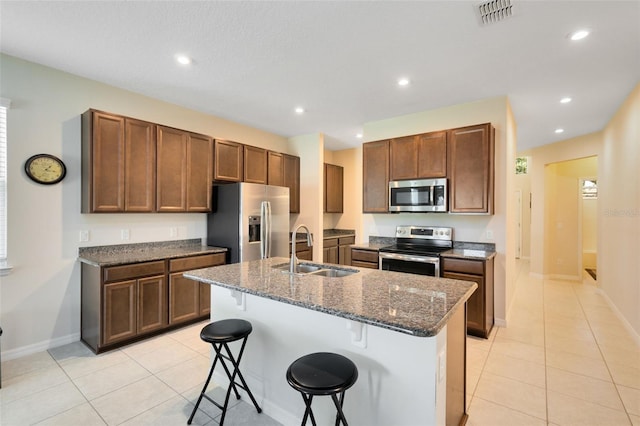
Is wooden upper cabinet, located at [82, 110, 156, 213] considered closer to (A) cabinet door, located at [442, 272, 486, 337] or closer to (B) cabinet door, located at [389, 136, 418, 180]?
(B) cabinet door, located at [389, 136, 418, 180]

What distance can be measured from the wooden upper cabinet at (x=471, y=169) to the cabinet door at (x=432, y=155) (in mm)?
84

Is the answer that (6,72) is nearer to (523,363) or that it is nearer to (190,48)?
(190,48)

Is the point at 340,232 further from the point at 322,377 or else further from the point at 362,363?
the point at 322,377

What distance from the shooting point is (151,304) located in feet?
10.7

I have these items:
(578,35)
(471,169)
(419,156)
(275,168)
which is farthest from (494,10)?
(275,168)

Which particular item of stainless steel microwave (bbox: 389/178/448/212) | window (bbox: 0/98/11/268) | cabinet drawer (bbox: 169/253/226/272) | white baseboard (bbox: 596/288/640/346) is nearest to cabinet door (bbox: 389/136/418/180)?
stainless steel microwave (bbox: 389/178/448/212)

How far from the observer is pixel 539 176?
632 centimetres

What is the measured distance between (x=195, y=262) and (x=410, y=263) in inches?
102

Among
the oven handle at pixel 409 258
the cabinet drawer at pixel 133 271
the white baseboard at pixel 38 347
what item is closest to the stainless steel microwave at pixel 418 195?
the oven handle at pixel 409 258

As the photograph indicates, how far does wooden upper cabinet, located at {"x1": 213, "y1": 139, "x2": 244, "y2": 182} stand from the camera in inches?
168

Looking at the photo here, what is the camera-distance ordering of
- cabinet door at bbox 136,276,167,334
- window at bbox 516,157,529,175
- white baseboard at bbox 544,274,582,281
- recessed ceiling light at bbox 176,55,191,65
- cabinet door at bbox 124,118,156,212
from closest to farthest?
recessed ceiling light at bbox 176,55,191,65
cabinet door at bbox 136,276,167,334
cabinet door at bbox 124,118,156,212
white baseboard at bbox 544,274,582,281
window at bbox 516,157,529,175

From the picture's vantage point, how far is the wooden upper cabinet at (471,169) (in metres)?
3.55

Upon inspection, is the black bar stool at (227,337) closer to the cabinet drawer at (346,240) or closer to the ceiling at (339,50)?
the ceiling at (339,50)

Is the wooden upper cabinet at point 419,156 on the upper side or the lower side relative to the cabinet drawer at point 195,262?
upper
